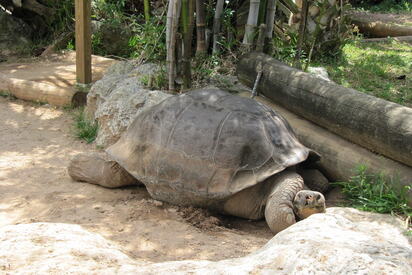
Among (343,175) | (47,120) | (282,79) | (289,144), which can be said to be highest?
(282,79)

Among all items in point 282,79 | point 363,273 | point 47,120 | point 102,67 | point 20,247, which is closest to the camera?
point 363,273

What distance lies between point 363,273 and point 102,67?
7.14 metres

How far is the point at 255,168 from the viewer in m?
3.66

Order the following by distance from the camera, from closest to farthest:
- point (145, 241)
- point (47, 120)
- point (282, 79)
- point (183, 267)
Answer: point (183, 267) → point (145, 241) → point (282, 79) → point (47, 120)

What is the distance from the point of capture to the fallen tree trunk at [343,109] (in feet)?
12.2

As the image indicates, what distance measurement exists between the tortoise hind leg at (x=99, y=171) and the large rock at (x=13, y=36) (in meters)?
6.28

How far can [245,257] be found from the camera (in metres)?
2.32

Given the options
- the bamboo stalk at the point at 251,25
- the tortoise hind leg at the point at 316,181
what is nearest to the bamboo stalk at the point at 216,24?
the bamboo stalk at the point at 251,25

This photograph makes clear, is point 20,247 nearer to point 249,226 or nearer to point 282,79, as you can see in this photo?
point 249,226

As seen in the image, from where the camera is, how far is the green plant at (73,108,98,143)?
575cm

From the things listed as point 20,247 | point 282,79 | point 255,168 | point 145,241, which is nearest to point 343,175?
point 255,168

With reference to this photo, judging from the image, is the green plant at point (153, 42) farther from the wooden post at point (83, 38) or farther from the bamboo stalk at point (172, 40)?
the wooden post at point (83, 38)

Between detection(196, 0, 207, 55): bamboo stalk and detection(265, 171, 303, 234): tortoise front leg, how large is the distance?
3057 mm

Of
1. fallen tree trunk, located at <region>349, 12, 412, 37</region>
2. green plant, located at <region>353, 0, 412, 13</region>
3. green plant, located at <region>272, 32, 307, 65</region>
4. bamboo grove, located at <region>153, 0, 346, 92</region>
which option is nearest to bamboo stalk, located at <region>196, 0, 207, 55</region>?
bamboo grove, located at <region>153, 0, 346, 92</region>
